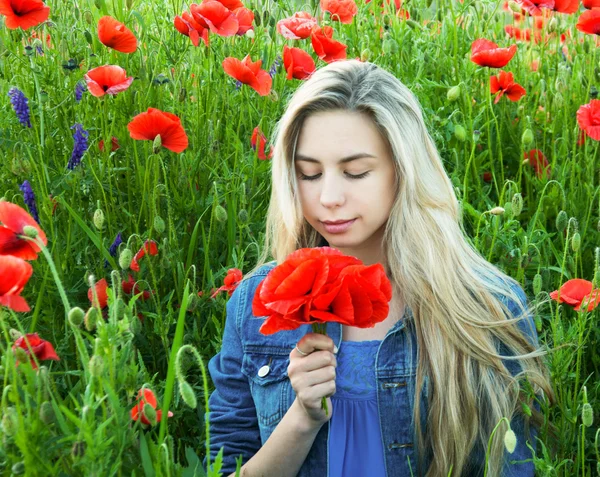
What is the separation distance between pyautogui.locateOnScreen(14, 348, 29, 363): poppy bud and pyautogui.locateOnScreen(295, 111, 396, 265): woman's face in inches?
28.9

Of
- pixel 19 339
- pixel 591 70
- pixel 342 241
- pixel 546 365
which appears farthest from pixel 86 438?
pixel 591 70

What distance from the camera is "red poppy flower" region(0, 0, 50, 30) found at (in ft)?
8.32

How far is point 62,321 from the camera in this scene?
2.47 metres

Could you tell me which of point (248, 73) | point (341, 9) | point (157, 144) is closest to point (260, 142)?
point (248, 73)

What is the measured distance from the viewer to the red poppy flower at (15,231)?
1.53 metres

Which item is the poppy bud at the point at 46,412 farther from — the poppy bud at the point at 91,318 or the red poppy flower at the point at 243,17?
the red poppy flower at the point at 243,17

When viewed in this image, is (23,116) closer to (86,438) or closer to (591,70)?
(86,438)

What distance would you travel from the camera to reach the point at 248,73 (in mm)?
2697

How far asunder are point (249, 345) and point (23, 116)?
968mm

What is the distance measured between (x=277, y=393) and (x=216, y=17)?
1.26m

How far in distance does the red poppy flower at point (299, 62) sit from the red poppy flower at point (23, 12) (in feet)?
2.38

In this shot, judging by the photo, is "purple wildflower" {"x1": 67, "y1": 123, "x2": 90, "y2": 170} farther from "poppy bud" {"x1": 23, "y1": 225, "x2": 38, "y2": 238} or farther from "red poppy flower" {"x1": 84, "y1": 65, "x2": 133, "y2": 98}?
"poppy bud" {"x1": 23, "y1": 225, "x2": 38, "y2": 238}

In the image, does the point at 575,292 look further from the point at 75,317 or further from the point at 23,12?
the point at 23,12

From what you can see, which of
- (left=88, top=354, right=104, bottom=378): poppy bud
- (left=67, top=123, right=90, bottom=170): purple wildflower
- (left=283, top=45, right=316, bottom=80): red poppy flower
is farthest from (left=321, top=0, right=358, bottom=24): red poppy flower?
(left=88, top=354, right=104, bottom=378): poppy bud
